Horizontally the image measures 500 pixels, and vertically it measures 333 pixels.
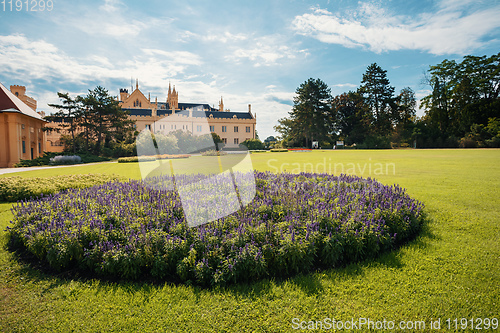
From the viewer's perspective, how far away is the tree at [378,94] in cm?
5619

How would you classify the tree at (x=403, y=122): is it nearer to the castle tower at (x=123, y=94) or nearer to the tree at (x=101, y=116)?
the tree at (x=101, y=116)

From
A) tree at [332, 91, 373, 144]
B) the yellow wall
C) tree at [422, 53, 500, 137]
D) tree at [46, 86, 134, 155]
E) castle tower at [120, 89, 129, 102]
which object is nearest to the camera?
the yellow wall

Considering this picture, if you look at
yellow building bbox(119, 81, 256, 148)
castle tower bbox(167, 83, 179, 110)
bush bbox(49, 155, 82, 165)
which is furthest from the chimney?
bush bbox(49, 155, 82, 165)

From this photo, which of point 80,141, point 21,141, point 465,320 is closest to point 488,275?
point 465,320

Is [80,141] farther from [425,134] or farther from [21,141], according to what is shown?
[425,134]

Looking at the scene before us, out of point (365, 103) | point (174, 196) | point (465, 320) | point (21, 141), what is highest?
point (365, 103)

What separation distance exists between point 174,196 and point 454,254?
579 centimetres

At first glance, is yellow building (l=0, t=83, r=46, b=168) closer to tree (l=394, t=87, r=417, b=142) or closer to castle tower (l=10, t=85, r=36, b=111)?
castle tower (l=10, t=85, r=36, b=111)

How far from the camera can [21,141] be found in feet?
86.2

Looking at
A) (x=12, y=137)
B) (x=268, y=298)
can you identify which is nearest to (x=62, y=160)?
(x=12, y=137)

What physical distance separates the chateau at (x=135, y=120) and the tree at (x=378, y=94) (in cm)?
3289

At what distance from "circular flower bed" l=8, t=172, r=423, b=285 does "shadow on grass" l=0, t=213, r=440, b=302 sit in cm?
11

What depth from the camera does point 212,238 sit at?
3686 mm

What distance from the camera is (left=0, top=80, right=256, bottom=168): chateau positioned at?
25125mm
